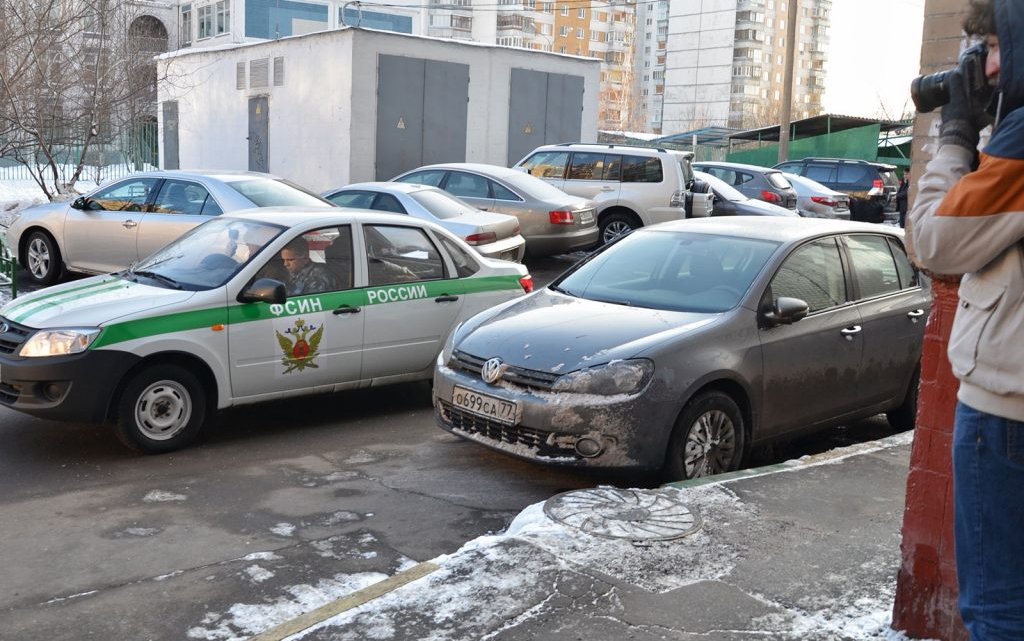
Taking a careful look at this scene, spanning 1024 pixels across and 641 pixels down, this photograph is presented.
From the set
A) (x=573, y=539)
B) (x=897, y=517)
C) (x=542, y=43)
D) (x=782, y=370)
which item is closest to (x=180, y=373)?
(x=573, y=539)

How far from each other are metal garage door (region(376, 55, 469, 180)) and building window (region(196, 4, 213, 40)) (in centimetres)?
4646

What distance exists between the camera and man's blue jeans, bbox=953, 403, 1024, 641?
2.28 m

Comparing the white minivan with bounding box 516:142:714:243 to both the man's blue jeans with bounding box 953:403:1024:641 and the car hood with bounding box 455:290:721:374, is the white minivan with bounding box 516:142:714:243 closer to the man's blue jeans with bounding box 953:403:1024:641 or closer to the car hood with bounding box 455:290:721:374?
the car hood with bounding box 455:290:721:374

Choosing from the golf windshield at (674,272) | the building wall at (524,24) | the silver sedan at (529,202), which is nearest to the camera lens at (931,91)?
the golf windshield at (674,272)

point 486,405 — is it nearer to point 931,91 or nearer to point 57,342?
point 57,342

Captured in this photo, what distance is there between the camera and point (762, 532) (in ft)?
15.9

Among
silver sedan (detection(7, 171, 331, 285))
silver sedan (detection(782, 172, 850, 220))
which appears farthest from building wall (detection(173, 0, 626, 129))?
silver sedan (detection(7, 171, 331, 285))

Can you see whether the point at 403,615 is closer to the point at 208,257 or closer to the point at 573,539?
the point at 573,539

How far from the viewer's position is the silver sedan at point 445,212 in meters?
12.8

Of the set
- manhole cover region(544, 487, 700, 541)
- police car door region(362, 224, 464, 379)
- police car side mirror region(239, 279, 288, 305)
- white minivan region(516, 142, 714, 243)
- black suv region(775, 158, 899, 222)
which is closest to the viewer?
manhole cover region(544, 487, 700, 541)

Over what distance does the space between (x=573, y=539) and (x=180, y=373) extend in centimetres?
330

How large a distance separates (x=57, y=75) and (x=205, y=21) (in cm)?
5055

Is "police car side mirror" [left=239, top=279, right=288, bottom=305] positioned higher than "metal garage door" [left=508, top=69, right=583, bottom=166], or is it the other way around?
"metal garage door" [left=508, top=69, right=583, bottom=166]

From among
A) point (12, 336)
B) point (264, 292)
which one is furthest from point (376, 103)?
point (12, 336)
